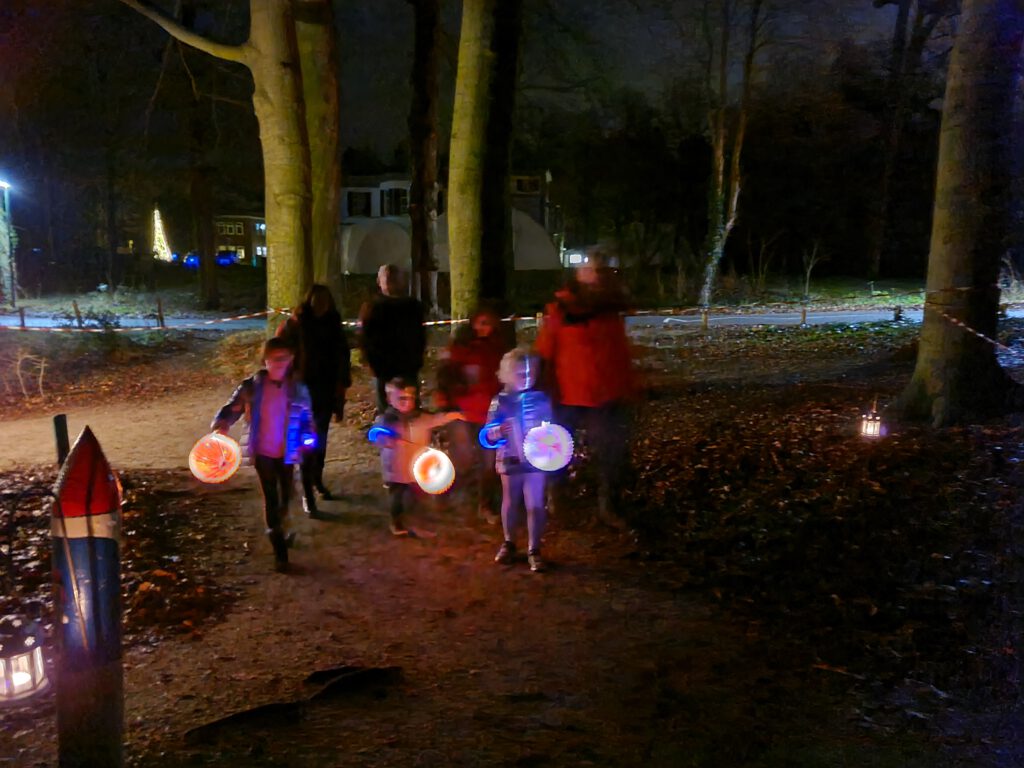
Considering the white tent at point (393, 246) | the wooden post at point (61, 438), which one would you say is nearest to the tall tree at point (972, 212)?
the wooden post at point (61, 438)

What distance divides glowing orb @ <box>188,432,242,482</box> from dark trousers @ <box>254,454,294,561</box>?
0.18 m

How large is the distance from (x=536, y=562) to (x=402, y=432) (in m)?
1.45

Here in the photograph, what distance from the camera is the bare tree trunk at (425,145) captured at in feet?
62.7

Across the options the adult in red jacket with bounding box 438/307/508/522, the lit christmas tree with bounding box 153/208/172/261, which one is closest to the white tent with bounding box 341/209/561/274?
the lit christmas tree with bounding box 153/208/172/261

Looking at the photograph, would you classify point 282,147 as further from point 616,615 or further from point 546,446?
point 616,615

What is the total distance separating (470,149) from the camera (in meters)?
10.3

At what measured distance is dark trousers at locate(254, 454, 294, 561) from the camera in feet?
21.2

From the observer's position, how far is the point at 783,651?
17.0ft

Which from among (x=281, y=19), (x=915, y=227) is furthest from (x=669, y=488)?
(x=915, y=227)

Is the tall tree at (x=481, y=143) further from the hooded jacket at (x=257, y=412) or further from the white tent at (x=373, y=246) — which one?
the white tent at (x=373, y=246)

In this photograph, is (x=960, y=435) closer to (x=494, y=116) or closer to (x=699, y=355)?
(x=494, y=116)

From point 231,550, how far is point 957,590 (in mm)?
5105

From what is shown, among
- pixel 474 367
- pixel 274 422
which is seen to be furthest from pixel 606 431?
pixel 274 422

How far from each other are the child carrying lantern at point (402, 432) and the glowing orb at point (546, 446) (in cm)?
96
